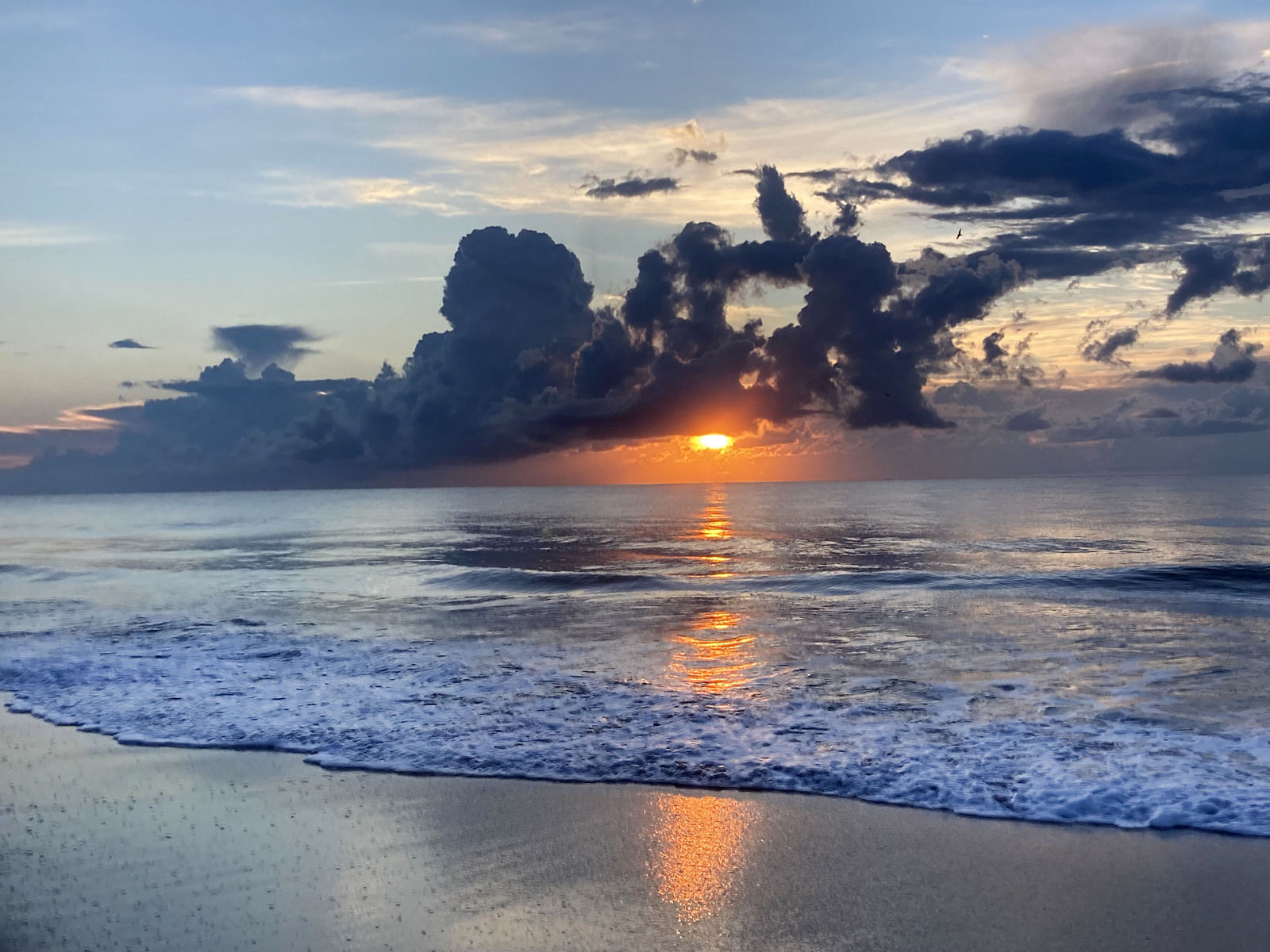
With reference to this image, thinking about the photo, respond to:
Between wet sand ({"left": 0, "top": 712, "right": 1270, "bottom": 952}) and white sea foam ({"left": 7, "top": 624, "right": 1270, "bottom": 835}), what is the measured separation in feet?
2.43

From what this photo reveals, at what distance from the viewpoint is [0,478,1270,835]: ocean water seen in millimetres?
12336

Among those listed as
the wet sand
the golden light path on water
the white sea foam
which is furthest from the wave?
the wet sand

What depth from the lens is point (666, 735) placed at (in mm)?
14039

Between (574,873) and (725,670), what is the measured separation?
422 inches

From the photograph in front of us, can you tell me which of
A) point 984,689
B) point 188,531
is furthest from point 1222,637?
point 188,531

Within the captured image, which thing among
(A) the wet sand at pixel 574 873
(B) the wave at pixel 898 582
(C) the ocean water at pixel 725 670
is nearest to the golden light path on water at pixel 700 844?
(A) the wet sand at pixel 574 873

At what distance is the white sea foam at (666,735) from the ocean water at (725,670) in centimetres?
6

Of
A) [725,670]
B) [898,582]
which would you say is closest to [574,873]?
[725,670]

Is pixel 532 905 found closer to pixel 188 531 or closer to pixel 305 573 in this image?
pixel 305 573

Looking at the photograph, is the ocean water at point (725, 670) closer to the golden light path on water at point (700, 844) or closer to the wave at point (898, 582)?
the wave at point (898, 582)

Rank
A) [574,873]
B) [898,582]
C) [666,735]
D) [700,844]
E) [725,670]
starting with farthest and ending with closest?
[898,582] < [725,670] < [666,735] < [700,844] < [574,873]

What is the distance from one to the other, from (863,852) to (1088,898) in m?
2.15

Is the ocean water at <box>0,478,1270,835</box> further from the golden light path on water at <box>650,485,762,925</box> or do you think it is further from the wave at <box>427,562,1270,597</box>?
the golden light path on water at <box>650,485,762,925</box>

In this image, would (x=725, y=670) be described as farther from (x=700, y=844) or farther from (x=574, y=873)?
(x=574, y=873)
